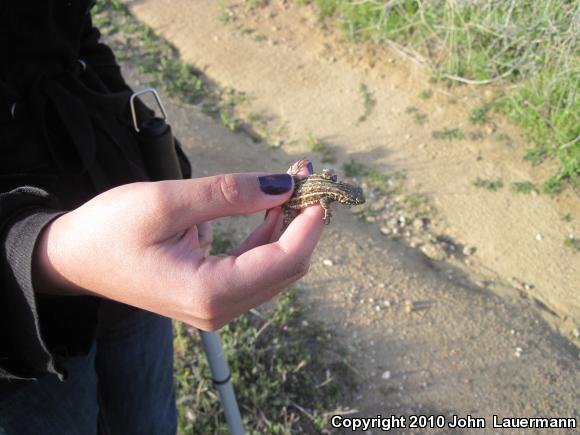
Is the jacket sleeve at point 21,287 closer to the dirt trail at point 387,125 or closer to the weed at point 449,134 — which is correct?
the dirt trail at point 387,125

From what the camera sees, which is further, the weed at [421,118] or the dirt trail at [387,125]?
the weed at [421,118]

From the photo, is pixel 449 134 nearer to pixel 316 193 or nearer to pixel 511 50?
pixel 511 50

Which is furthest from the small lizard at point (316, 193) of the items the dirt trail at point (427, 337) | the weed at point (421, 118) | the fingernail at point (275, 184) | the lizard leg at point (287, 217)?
the weed at point (421, 118)

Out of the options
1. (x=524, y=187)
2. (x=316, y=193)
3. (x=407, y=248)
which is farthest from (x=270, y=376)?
(x=524, y=187)

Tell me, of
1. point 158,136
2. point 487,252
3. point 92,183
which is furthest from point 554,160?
point 92,183

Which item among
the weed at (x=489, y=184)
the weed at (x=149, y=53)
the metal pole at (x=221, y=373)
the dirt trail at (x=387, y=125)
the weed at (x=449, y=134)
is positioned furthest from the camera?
the weed at (x=149, y=53)
